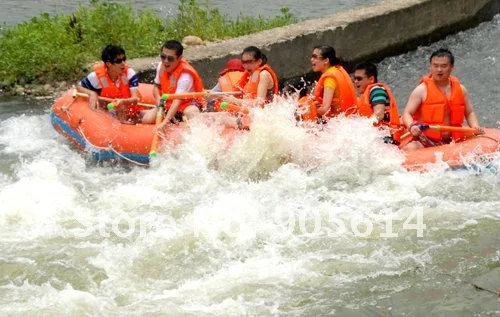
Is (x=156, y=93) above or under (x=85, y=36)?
under

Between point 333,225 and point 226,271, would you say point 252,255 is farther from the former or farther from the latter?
point 333,225

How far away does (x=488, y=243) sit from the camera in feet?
21.7

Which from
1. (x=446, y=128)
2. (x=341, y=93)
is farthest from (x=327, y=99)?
(x=446, y=128)

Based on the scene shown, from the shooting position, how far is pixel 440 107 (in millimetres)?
7871

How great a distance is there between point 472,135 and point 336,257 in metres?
1.97

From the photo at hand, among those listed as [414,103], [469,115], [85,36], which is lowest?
[469,115]

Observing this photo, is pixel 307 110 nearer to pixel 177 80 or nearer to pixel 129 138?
pixel 177 80

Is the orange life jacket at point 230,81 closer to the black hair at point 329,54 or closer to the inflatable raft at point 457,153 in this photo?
the black hair at point 329,54

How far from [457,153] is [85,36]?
5330 millimetres

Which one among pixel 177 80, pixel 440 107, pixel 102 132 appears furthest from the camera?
pixel 177 80

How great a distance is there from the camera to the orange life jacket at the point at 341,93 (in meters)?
8.26

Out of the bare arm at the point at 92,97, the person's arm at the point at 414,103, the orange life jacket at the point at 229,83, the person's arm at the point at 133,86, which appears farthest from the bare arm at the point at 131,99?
the person's arm at the point at 414,103

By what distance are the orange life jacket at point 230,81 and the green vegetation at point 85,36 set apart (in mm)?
2308

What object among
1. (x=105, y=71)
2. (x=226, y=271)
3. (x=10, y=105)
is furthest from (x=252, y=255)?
(x=10, y=105)
